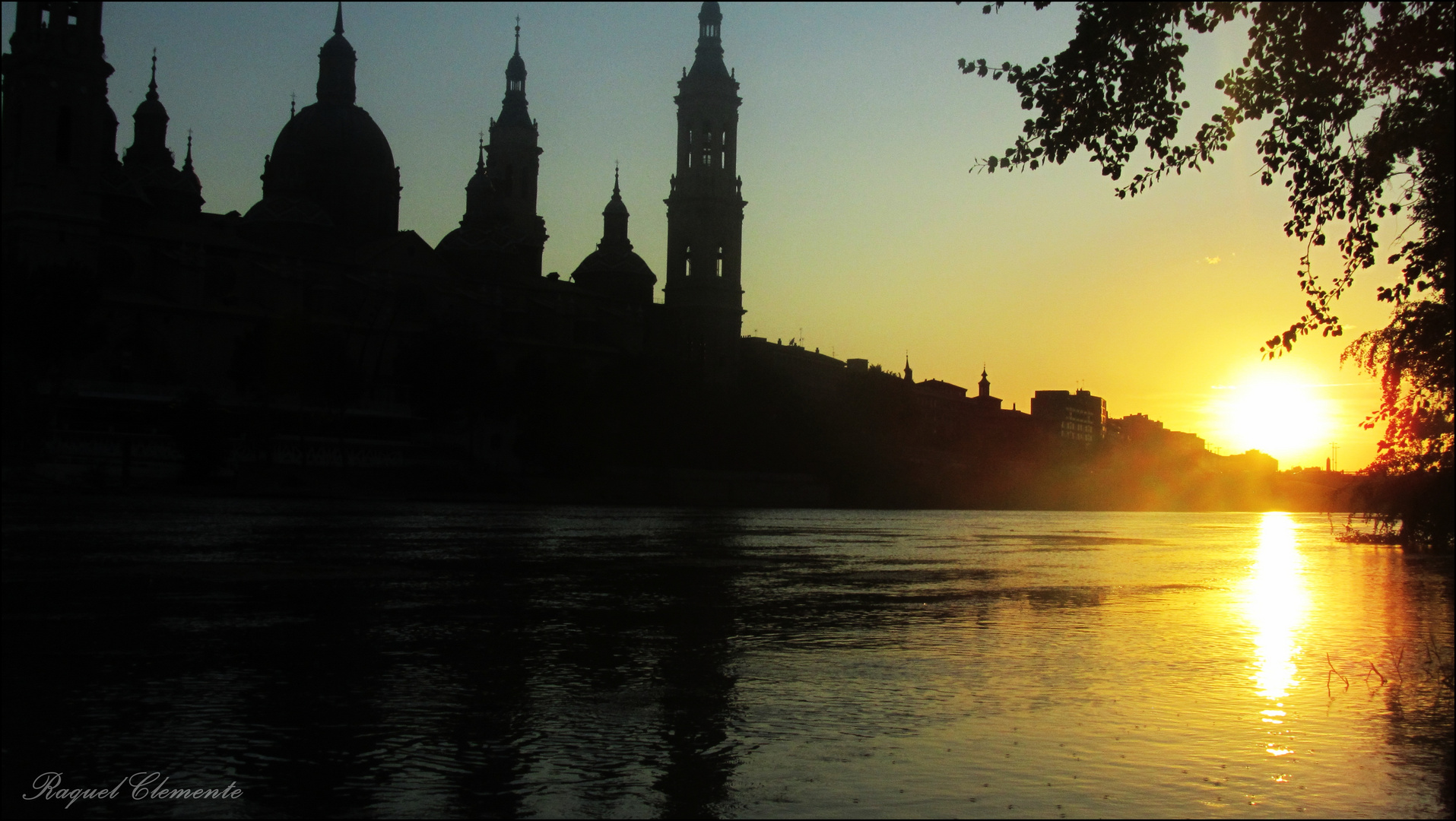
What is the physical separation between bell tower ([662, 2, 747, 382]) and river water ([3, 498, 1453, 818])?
3267 inches

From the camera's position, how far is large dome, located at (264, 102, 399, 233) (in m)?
90.2

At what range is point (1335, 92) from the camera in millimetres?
10156

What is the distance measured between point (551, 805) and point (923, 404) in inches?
6232

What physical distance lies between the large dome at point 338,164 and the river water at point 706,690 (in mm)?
→ 69911

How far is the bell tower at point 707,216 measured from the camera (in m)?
107

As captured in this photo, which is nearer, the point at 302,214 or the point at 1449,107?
the point at 1449,107

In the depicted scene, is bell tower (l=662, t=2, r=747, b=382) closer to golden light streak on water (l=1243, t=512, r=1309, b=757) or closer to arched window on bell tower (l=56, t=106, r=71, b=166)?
arched window on bell tower (l=56, t=106, r=71, b=166)

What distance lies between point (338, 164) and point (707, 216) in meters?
29.1

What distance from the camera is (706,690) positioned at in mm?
10805

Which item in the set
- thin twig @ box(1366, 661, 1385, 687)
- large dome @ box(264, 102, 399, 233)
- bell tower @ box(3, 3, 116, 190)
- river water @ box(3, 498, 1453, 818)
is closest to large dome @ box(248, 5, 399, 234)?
large dome @ box(264, 102, 399, 233)

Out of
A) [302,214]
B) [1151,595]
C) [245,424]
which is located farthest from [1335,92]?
[302,214]

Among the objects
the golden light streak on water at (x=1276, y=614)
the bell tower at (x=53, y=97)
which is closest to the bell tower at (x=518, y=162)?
the bell tower at (x=53, y=97)

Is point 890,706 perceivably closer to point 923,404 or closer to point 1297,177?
point 1297,177

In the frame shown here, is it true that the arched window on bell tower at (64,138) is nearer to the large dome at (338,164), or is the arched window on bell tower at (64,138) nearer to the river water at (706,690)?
the large dome at (338,164)
